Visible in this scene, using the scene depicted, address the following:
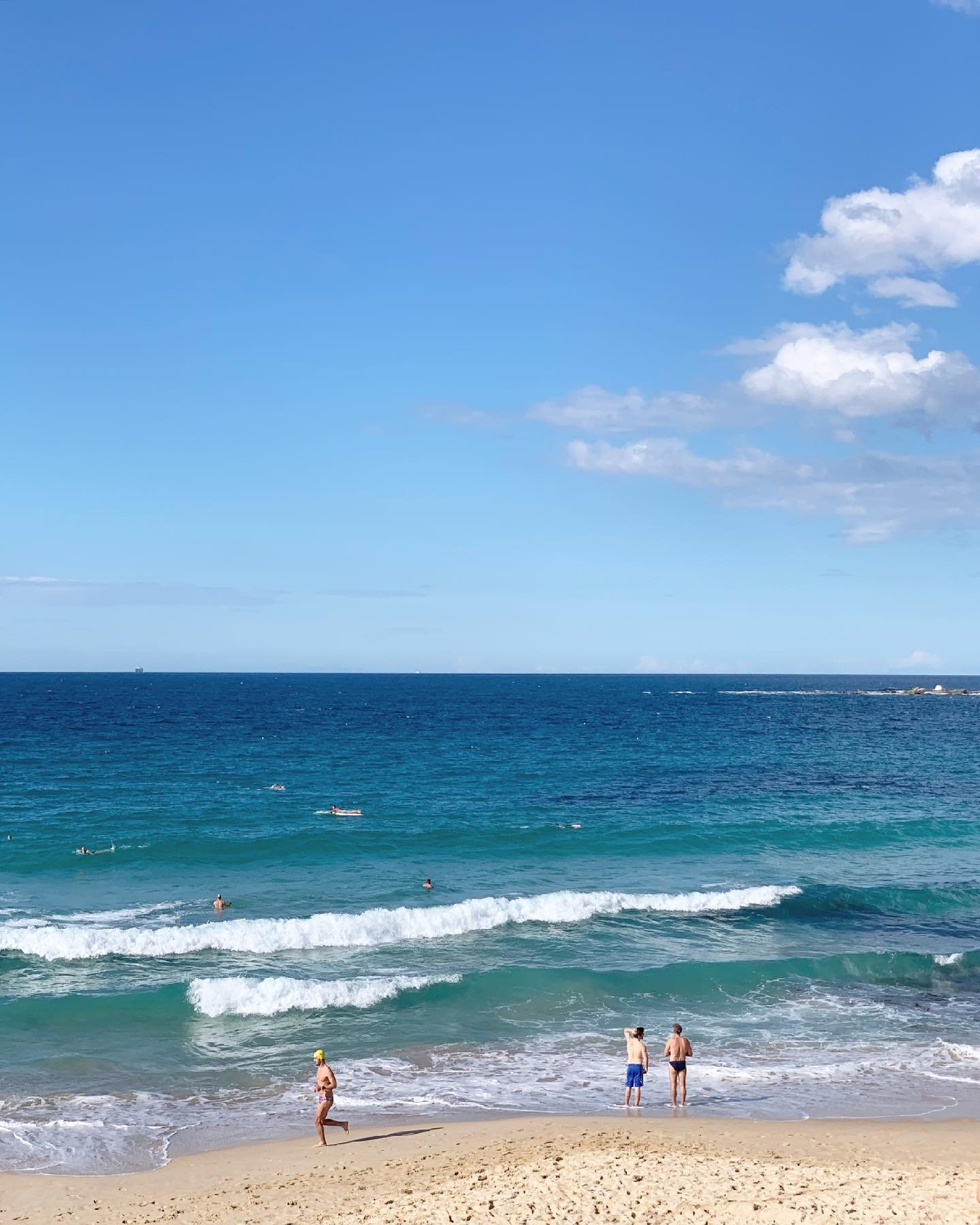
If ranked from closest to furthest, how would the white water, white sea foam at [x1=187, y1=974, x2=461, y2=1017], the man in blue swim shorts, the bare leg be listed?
the bare leg
the white water
the man in blue swim shorts
white sea foam at [x1=187, y1=974, x2=461, y2=1017]

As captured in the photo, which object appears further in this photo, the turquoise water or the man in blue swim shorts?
the turquoise water

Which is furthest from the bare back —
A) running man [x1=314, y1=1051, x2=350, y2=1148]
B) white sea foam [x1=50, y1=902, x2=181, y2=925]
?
white sea foam [x1=50, y1=902, x2=181, y2=925]

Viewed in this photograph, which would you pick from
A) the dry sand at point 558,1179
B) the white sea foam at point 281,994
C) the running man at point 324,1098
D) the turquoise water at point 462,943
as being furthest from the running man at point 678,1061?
the white sea foam at point 281,994

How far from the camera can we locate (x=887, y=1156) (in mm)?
14938

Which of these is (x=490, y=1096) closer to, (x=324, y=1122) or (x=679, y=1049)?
(x=324, y=1122)

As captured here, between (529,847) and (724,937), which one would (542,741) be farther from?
(724,937)

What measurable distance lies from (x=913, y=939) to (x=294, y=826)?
24.4 meters

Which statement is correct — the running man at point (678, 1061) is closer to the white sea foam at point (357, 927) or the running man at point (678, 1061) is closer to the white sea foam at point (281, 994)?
the white sea foam at point (281, 994)

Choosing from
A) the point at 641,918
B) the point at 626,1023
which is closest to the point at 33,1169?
the point at 626,1023

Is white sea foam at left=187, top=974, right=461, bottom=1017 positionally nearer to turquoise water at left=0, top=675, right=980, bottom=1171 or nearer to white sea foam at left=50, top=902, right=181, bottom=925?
turquoise water at left=0, top=675, right=980, bottom=1171

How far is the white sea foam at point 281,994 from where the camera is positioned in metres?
21.7

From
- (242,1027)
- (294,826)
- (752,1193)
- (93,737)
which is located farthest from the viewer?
(93,737)

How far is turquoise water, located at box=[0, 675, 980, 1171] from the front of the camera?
58.5 feet

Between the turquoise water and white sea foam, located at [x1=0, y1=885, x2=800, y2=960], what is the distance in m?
0.10
